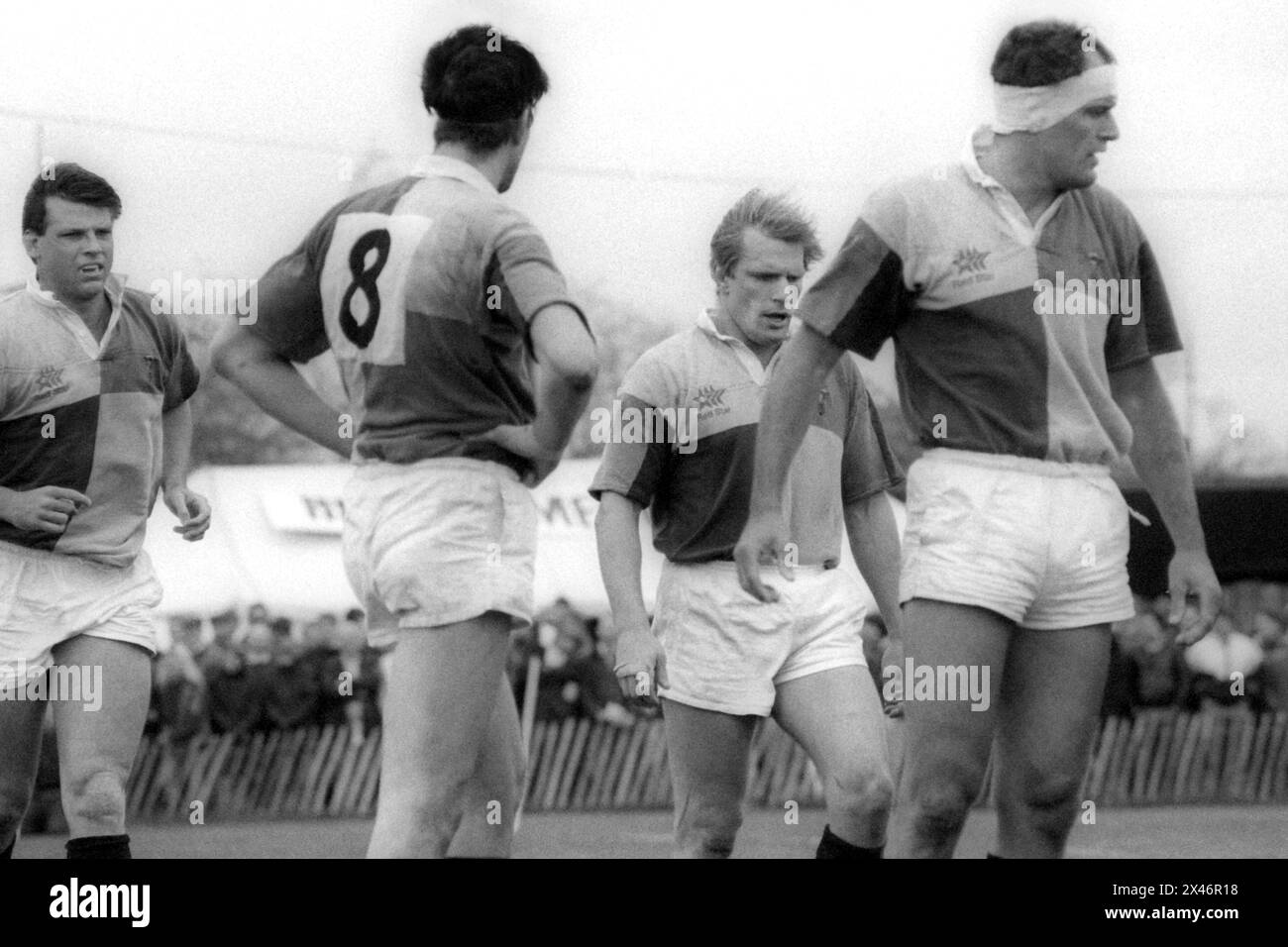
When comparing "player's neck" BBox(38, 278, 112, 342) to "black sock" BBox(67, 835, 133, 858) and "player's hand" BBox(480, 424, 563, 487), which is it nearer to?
"black sock" BBox(67, 835, 133, 858)

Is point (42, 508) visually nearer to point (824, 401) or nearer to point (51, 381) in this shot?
point (51, 381)

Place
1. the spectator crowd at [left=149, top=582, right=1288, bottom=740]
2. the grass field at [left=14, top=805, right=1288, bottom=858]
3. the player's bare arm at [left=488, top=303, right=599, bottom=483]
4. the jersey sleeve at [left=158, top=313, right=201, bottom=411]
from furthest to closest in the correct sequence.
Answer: the spectator crowd at [left=149, top=582, right=1288, bottom=740]
the grass field at [left=14, top=805, right=1288, bottom=858]
the jersey sleeve at [left=158, top=313, right=201, bottom=411]
the player's bare arm at [left=488, top=303, right=599, bottom=483]

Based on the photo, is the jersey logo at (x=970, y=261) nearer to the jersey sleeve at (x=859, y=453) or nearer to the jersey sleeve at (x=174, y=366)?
the jersey sleeve at (x=859, y=453)

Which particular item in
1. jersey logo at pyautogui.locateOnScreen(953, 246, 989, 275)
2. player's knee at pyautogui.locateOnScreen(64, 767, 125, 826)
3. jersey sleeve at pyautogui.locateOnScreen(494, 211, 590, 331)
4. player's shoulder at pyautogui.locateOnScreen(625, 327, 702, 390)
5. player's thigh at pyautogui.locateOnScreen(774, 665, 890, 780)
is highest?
jersey logo at pyautogui.locateOnScreen(953, 246, 989, 275)

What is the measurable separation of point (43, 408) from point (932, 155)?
1.95 metres

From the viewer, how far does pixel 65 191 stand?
476 centimetres

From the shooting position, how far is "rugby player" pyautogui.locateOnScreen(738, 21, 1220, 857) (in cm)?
395

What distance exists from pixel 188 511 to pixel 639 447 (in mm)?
993

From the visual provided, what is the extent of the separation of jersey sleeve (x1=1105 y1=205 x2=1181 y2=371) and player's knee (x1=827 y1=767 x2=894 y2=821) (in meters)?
0.92

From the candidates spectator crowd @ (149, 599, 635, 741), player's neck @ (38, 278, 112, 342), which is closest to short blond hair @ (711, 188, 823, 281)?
player's neck @ (38, 278, 112, 342)

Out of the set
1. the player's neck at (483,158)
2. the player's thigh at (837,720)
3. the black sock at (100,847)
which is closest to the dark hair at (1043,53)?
the player's neck at (483,158)


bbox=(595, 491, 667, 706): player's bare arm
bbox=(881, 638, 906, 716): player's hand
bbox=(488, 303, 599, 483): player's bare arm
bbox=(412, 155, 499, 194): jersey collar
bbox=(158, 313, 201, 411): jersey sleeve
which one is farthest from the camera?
bbox=(158, 313, 201, 411): jersey sleeve
